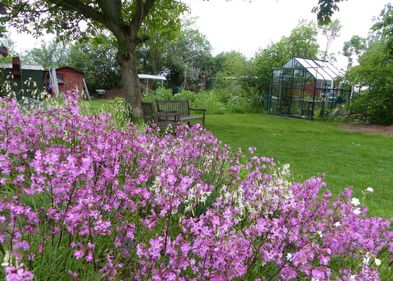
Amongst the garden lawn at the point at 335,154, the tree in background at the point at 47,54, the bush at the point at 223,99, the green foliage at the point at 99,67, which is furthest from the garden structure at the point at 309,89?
the tree in background at the point at 47,54

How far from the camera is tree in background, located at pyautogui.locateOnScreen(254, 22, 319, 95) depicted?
86.6ft

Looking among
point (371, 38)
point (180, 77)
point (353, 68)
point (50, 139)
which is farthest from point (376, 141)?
point (371, 38)

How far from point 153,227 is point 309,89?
67.0 feet

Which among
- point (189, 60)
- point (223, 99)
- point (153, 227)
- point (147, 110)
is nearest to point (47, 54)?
point (189, 60)

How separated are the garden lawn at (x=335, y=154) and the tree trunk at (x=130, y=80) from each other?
313cm

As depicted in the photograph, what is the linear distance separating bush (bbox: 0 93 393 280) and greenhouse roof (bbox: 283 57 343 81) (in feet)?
62.2

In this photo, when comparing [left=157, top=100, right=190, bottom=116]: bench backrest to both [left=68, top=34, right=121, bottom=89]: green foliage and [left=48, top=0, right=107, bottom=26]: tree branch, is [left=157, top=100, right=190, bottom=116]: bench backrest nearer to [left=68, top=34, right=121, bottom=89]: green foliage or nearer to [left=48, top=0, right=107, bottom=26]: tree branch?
[left=48, top=0, right=107, bottom=26]: tree branch

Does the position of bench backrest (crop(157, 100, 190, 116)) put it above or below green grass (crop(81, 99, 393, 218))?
above

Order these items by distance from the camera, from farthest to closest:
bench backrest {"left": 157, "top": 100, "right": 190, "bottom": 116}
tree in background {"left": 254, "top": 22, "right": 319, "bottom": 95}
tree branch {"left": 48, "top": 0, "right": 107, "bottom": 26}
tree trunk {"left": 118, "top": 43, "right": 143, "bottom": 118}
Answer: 1. tree in background {"left": 254, "top": 22, "right": 319, "bottom": 95}
2. bench backrest {"left": 157, "top": 100, "right": 190, "bottom": 116}
3. tree trunk {"left": 118, "top": 43, "right": 143, "bottom": 118}
4. tree branch {"left": 48, "top": 0, "right": 107, "bottom": 26}

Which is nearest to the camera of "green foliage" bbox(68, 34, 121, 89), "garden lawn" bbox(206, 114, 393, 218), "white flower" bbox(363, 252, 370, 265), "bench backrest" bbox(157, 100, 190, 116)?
"white flower" bbox(363, 252, 370, 265)

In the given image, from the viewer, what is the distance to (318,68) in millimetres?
21312

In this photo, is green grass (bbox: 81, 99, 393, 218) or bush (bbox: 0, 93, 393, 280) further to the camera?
green grass (bbox: 81, 99, 393, 218)

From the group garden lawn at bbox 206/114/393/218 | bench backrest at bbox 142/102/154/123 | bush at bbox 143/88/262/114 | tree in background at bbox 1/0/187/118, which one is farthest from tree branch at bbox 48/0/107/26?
bush at bbox 143/88/262/114

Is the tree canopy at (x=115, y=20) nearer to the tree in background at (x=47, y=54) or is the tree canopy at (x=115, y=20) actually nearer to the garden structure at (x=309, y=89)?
the garden structure at (x=309, y=89)
